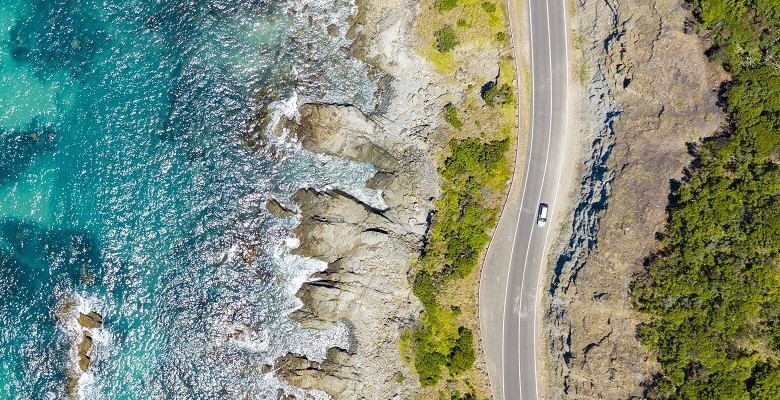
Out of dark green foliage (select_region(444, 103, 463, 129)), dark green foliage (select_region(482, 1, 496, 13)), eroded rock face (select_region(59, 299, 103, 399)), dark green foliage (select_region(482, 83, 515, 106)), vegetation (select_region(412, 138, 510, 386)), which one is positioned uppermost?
dark green foliage (select_region(482, 1, 496, 13))

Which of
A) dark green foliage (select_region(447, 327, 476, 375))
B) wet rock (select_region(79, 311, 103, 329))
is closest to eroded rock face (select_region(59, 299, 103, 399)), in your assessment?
wet rock (select_region(79, 311, 103, 329))

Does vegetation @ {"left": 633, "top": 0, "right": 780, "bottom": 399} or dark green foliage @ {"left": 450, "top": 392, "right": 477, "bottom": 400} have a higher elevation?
vegetation @ {"left": 633, "top": 0, "right": 780, "bottom": 399}

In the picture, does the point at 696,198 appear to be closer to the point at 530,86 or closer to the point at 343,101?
the point at 530,86

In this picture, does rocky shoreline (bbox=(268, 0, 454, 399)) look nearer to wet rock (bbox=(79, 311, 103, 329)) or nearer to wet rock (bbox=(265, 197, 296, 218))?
wet rock (bbox=(265, 197, 296, 218))

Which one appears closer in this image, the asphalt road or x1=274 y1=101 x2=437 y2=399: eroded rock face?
the asphalt road

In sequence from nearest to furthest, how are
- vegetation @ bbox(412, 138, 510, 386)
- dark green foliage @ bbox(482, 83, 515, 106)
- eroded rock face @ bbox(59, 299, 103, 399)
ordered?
vegetation @ bbox(412, 138, 510, 386) < dark green foliage @ bbox(482, 83, 515, 106) < eroded rock face @ bbox(59, 299, 103, 399)

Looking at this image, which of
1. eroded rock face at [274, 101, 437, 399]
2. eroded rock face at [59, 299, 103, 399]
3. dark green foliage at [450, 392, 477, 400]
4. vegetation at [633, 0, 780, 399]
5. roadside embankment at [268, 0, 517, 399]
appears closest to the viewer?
vegetation at [633, 0, 780, 399]

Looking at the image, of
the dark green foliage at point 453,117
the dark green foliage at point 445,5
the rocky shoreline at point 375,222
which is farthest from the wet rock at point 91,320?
the dark green foliage at point 445,5
